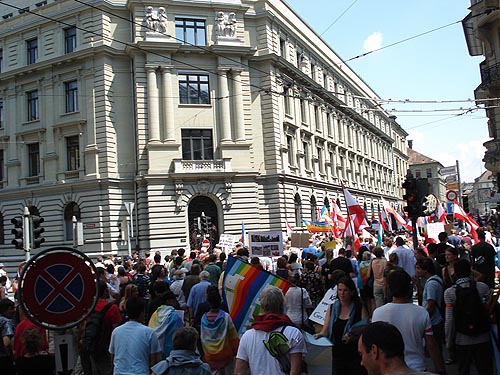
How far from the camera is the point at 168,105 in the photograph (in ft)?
106

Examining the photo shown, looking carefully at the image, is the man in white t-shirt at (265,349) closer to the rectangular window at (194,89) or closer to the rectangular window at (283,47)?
the rectangular window at (194,89)

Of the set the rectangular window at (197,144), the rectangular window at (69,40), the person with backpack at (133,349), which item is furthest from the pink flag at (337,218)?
A: the rectangular window at (69,40)

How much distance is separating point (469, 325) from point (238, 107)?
94.3ft

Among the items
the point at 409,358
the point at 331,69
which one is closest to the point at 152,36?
the point at 331,69

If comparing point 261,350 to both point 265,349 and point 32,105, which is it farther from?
point 32,105

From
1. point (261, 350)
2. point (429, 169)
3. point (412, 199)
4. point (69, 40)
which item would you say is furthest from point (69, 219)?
point (429, 169)

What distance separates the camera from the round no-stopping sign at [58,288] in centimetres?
439

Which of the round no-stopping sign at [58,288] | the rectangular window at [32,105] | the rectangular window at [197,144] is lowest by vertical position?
the round no-stopping sign at [58,288]

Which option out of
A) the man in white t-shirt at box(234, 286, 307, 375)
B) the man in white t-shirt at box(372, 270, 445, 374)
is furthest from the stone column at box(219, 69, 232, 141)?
the man in white t-shirt at box(234, 286, 307, 375)

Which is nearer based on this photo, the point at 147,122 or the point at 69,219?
the point at 147,122

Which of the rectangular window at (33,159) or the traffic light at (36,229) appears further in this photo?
the rectangular window at (33,159)

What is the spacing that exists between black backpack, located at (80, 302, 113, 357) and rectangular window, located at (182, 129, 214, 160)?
2660 cm

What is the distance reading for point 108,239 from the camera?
3175 centimetres

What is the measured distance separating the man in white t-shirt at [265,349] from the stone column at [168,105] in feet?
92.7
